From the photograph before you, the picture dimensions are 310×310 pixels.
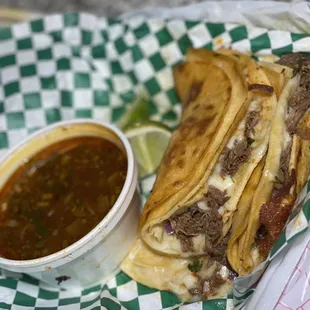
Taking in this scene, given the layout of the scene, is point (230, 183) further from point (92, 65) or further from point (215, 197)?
point (92, 65)

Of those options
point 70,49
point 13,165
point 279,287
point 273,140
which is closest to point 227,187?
point 273,140

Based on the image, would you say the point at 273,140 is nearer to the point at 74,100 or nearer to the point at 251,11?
the point at 251,11

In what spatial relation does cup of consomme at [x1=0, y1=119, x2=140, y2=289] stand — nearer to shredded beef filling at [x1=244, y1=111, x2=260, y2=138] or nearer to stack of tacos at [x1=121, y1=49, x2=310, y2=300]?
stack of tacos at [x1=121, y1=49, x2=310, y2=300]

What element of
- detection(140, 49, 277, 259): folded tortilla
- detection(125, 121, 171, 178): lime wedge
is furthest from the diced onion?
detection(125, 121, 171, 178): lime wedge

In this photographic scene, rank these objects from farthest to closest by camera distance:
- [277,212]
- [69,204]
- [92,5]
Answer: [92,5]
[69,204]
[277,212]

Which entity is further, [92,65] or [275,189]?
[92,65]

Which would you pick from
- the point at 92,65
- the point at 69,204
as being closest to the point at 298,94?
the point at 69,204
